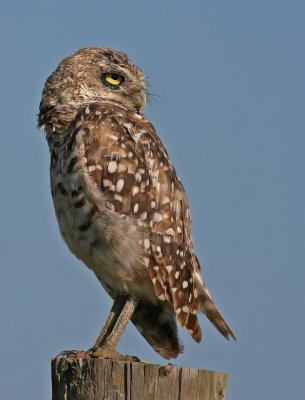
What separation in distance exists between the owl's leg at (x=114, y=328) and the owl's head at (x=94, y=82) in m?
2.04

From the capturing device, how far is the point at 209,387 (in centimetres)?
568

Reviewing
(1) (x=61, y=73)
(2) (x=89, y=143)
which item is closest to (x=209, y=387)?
(2) (x=89, y=143)

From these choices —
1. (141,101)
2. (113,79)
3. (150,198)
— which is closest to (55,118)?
(113,79)

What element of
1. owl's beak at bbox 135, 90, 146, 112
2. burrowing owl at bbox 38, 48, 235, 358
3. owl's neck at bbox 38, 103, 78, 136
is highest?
owl's beak at bbox 135, 90, 146, 112

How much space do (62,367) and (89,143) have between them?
2.62m

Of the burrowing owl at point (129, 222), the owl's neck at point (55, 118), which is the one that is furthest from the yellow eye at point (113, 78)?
the burrowing owl at point (129, 222)

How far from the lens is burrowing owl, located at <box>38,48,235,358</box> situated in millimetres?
7965

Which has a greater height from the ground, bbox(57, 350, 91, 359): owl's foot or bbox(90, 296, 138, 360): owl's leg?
bbox(90, 296, 138, 360): owl's leg

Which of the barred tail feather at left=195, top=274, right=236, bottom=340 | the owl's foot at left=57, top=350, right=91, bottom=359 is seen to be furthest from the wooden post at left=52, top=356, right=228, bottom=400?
the barred tail feather at left=195, top=274, right=236, bottom=340

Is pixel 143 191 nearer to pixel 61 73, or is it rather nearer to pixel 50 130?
pixel 50 130

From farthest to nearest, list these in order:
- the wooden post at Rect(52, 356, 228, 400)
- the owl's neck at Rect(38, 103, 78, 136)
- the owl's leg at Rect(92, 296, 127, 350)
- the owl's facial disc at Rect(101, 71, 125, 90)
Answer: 1. the owl's facial disc at Rect(101, 71, 125, 90)
2. the owl's neck at Rect(38, 103, 78, 136)
3. the owl's leg at Rect(92, 296, 127, 350)
4. the wooden post at Rect(52, 356, 228, 400)

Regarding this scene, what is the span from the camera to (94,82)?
9.29 metres

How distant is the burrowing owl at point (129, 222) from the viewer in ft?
26.1

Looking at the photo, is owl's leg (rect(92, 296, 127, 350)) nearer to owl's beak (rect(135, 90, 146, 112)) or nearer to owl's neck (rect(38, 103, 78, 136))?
owl's neck (rect(38, 103, 78, 136))
